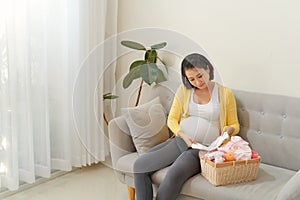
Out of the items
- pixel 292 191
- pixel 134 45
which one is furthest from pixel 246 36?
pixel 292 191

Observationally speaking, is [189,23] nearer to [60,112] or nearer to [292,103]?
[292,103]

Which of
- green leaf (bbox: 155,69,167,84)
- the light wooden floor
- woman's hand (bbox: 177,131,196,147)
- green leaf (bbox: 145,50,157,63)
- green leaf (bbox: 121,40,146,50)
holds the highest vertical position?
green leaf (bbox: 121,40,146,50)

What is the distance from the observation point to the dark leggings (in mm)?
2150

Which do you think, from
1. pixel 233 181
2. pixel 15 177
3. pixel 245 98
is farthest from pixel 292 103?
pixel 15 177

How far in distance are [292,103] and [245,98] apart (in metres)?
0.30

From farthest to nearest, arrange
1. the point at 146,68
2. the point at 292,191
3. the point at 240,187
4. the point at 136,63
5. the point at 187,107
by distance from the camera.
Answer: the point at 136,63 → the point at 146,68 → the point at 187,107 → the point at 240,187 → the point at 292,191

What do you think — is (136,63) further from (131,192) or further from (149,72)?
(131,192)

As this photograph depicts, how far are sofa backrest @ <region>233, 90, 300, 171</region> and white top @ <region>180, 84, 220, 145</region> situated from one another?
245mm

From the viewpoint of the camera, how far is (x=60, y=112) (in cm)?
297

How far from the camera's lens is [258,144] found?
96.7 inches

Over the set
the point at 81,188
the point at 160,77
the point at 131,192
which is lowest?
the point at 81,188

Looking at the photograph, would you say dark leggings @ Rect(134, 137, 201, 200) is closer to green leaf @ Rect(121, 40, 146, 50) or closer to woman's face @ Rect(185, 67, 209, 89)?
woman's face @ Rect(185, 67, 209, 89)

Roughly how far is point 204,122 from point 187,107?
0.50ft

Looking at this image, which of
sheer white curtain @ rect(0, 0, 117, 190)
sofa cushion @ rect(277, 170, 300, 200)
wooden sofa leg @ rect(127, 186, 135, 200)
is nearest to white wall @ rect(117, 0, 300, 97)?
sheer white curtain @ rect(0, 0, 117, 190)
